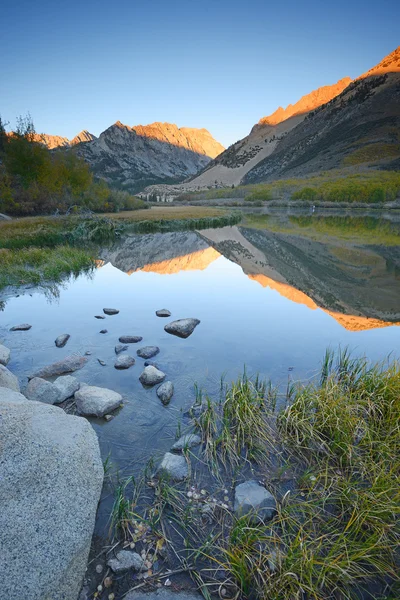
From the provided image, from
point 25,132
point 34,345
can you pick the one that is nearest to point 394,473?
point 34,345

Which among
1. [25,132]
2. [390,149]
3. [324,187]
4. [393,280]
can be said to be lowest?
[393,280]

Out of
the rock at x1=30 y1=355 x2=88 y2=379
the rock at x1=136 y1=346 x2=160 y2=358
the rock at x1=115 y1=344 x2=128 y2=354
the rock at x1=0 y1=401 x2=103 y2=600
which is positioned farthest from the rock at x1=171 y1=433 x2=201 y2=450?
the rock at x1=115 y1=344 x2=128 y2=354

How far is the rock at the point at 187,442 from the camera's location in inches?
178

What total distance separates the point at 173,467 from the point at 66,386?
2.85 metres

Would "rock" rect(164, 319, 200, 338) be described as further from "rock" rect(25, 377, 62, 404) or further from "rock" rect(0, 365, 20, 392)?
"rock" rect(0, 365, 20, 392)

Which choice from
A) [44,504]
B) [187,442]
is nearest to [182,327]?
[187,442]

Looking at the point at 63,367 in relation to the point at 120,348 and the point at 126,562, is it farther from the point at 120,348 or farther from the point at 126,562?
the point at 126,562

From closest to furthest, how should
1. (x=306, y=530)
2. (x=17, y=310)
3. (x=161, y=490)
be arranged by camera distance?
(x=306, y=530)
(x=161, y=490)
(x=17, y=310)

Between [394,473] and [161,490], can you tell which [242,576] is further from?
[394,473]

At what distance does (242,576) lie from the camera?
275 cm

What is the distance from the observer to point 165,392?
591cm

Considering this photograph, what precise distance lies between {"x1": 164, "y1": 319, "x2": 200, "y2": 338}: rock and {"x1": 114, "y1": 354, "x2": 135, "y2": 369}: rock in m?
2.02

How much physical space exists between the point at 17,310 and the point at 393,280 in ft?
58.6

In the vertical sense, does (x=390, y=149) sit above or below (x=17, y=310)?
above
